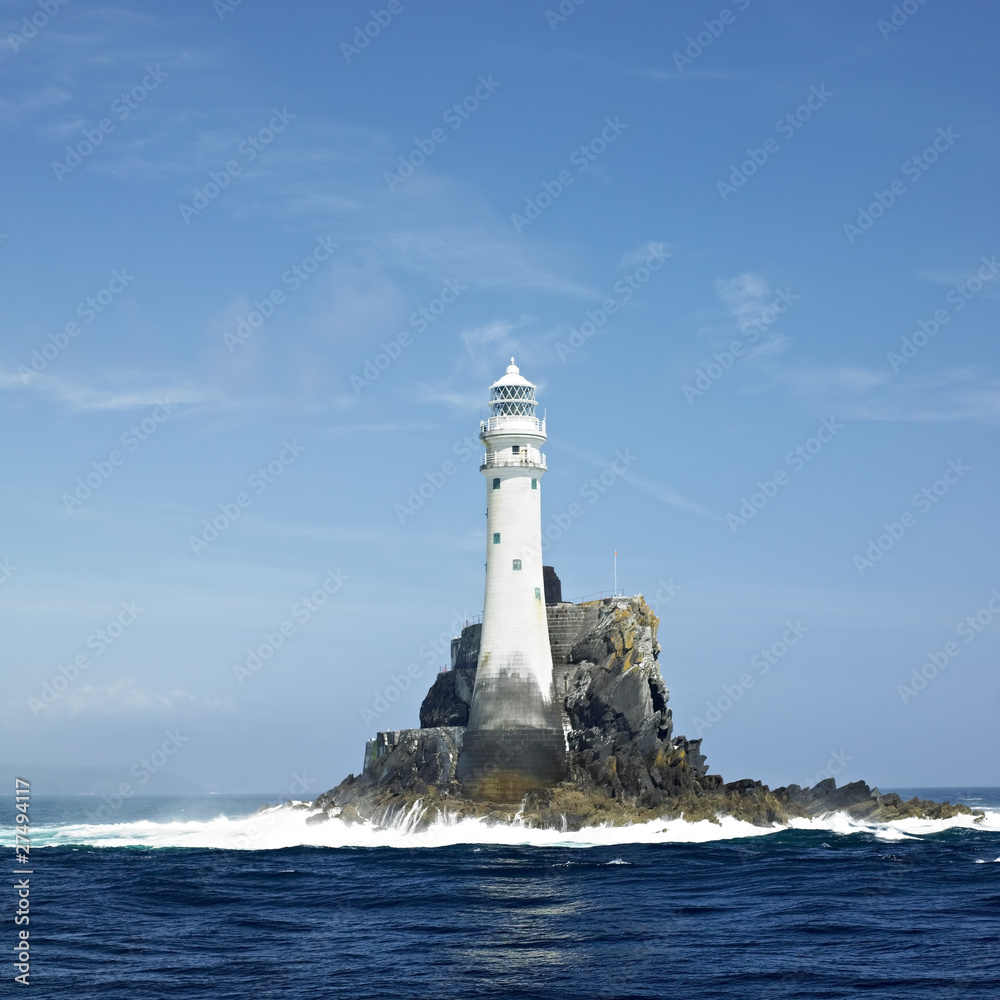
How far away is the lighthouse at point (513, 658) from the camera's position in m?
56.2

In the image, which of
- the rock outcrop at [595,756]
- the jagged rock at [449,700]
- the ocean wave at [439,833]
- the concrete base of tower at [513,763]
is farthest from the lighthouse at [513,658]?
the jagged rock at [449,700]

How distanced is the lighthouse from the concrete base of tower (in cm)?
5

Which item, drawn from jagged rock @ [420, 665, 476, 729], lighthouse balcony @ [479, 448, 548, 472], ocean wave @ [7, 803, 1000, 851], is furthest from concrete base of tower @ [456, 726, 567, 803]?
lighthouse balcony @ [479, 448, 548, 472]

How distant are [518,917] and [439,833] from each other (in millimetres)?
21670

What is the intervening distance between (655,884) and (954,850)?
59.3 ft

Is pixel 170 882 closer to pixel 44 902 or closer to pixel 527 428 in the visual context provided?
pixel 44 902

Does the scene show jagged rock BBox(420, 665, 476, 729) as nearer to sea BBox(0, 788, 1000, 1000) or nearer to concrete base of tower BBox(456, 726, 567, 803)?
concrete base of tower BBox(456, 726, 567, 803)

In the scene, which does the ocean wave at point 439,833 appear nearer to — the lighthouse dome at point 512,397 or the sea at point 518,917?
the sea at point 518,917

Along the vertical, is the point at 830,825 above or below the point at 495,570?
below

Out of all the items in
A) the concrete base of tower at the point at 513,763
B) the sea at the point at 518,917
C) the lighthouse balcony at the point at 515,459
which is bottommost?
the sea at the point at 518,917

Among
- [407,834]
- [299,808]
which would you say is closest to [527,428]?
[407,834]

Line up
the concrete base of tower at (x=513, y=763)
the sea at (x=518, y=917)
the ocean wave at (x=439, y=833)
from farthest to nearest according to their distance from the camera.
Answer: the concrete base of tower at (x=513, y=763)
the ocean wave at (x=439, y=833)
the sea at (x=518, y=917)

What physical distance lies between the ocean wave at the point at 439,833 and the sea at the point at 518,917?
0.22 metres

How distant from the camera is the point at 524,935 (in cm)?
3045
